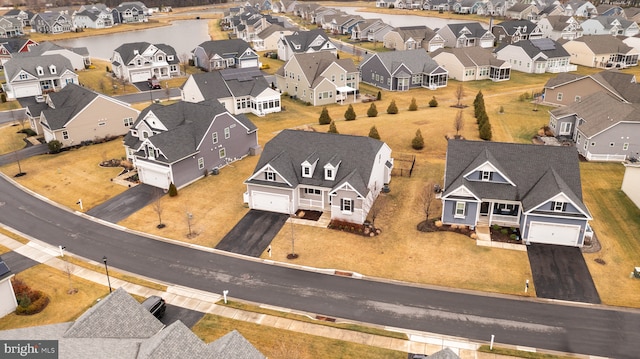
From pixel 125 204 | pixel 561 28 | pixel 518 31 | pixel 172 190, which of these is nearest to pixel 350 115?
pixel 172 190

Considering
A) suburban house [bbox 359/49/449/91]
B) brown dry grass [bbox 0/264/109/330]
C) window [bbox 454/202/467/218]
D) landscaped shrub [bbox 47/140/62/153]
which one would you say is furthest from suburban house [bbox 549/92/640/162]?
landscaped shrub [bbox 47/140/62/153]

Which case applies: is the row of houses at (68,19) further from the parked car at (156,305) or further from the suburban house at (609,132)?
the suburban house at (609,132)

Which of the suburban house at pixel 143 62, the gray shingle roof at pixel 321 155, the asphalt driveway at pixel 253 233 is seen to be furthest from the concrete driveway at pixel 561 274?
the suburban house at pixel 143 62

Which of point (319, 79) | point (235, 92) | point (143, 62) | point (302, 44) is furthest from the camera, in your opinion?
point (302, 44)

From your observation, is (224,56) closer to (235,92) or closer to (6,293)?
(235,92)

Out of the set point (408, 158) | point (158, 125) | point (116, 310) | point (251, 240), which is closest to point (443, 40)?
point (408, 158)

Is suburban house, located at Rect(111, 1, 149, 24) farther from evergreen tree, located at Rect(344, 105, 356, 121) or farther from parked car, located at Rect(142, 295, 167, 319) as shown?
parked car, located at Rect(142, 295, 167, 319)
